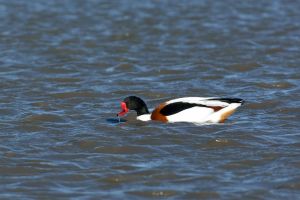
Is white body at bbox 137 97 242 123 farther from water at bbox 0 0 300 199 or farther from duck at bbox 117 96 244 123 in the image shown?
water at bbox 0 0 300 199

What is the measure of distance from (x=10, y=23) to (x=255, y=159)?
557 inches

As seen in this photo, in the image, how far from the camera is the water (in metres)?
9.76

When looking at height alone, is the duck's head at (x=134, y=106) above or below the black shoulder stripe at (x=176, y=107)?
above

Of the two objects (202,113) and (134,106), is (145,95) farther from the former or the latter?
(202,113)

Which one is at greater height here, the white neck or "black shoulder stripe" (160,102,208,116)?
"black shoulder stripe" (160,102,208,116)

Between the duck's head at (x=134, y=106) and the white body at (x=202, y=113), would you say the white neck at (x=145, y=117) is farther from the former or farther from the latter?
the white body at (x=202, y=113)

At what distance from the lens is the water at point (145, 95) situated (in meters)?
9.76

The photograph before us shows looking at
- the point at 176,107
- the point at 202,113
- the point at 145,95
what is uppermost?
the point at 145,95

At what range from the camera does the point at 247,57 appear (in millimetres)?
18594

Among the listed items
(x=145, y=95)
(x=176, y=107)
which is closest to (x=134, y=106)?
(x=176, y=107)

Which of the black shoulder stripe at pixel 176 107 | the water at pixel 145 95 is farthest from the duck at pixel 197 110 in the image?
the water at pixel 145 95

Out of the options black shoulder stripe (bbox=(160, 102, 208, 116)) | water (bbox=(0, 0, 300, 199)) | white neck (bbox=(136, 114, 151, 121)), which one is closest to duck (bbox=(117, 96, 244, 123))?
black shoulder stripe (bbox=(160, 102, 208, 116))

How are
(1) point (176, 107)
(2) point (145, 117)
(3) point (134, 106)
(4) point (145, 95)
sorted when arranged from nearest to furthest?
(1) point (176, 107), (2) point (145, 117), (3) point (134, 106), (4) point (145, 95)

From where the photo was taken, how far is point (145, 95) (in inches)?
594
